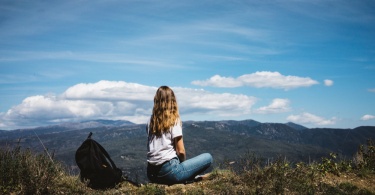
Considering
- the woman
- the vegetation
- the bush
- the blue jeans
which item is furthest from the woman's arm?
the bush

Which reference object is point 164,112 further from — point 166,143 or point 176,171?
point 176,171

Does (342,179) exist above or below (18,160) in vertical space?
below

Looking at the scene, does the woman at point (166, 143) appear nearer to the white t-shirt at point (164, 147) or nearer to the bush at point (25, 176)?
the white t-shirt at point (164, 147)

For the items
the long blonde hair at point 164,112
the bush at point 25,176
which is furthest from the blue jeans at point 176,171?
the bush at point 25,176

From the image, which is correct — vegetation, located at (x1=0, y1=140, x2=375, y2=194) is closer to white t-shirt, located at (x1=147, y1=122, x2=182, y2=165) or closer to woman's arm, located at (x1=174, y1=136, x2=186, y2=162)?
white t-shirt, located at (x1=147, y1=122, x2=182, y2=165)

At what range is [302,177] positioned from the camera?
6938 millimetres

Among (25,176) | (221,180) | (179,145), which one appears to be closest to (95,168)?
(25,176)

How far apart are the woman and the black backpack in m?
0.85

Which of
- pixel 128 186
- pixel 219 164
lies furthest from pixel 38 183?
pixel 219 164

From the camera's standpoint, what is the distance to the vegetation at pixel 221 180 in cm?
584

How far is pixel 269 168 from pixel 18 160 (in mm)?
5341

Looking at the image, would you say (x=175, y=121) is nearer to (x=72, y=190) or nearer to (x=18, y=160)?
(x=72, y=190)

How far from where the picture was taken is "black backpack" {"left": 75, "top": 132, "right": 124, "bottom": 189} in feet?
20.7

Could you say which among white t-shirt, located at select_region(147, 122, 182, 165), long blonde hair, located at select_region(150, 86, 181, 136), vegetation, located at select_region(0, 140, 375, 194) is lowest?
vegetation, located at select_region(0, 140, 375, 194)
